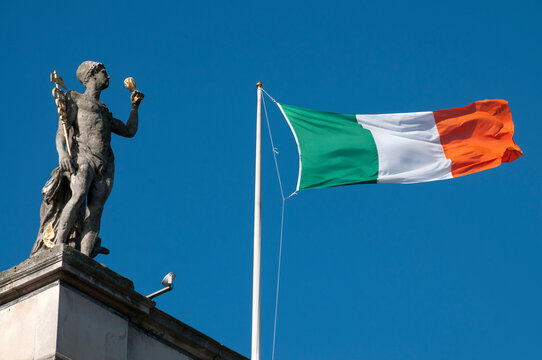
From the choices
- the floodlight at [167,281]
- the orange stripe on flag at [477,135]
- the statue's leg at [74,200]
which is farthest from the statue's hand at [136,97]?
the orange stripe on flag at [477,135]

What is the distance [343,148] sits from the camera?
21406mm

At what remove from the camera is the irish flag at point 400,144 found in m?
21.0

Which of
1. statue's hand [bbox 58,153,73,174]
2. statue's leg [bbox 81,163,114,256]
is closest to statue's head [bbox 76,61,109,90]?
statue's leg [bbox 81,163,114,256]

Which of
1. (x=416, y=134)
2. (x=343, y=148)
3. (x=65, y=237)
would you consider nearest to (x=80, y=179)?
(x=65, y=237)

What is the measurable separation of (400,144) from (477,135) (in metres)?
1.58

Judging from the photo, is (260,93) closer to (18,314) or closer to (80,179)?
(80,179)

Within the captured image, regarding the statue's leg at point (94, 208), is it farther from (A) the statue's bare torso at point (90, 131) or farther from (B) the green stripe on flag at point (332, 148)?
(B) the green stripe on flag at point (332, 148)

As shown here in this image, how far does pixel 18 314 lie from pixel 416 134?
34.6 ft

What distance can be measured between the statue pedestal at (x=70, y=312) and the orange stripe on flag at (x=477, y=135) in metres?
8.98

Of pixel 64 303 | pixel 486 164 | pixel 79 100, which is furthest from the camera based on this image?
pixel 486 164

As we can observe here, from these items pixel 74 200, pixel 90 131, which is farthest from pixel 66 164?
pixel 90 131

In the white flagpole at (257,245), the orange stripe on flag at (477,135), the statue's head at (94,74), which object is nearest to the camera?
the statue's head at (94,74)

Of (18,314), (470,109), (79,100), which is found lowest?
(18,314)

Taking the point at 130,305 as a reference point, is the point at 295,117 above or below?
above
